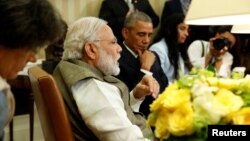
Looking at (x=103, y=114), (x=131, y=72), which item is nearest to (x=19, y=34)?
(x=103, y=114)

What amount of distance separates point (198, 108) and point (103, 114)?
2.23 ft

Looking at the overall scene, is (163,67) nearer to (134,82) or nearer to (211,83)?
(134,82)

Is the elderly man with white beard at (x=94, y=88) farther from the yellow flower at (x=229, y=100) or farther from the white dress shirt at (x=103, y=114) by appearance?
the yellow flower at (x=229, y=100)

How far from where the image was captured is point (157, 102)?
92cm

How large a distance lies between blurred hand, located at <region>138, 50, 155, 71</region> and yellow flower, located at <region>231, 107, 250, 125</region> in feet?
5.33

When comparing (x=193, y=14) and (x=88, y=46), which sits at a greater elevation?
(x=193, y=14)

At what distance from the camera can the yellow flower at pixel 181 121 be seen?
84 cm

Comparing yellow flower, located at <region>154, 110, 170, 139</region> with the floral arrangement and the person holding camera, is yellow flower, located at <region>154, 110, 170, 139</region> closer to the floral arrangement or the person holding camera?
the floral arrangement

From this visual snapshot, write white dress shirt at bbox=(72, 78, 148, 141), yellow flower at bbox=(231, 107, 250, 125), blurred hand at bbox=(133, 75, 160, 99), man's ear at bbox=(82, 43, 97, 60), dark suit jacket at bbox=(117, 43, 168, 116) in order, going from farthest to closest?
1. dark suit jacket at bbox=(117, 43, 168, 116)
2. blurred hand at bbox=(133, 75, 160, 99)
3. man's ear at bbox=(82, 43, 97, 60)
4. white dress shirt at bbox=(72, 78, 148, 141)
5. yellow flower at bbox=(231, 107, 250, 125)

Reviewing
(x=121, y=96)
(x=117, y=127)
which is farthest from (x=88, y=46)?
(x=117, y=127)

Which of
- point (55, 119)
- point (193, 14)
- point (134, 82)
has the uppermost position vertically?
point (193, 14)

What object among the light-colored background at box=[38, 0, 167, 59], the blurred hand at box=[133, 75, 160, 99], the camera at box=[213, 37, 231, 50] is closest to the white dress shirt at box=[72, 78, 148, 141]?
the blurred hand at box=[133, 75, 160, 99]

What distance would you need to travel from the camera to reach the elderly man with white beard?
4.91ft

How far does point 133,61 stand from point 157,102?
157cm
